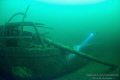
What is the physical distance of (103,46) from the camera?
923 cm

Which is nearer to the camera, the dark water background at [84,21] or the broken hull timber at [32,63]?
the broken hull timber at [32,63]

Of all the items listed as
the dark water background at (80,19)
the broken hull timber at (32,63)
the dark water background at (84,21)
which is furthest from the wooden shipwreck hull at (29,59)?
the dark water background at (80,19)

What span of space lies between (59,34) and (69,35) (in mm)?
1680

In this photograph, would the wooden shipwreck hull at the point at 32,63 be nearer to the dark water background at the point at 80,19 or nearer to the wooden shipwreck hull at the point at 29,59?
the wooden shipwreck hull at the point at 29,59

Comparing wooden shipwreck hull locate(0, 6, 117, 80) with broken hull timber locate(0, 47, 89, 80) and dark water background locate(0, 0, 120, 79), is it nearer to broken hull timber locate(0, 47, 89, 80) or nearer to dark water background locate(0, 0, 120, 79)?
broken hull timber locate(0, 47, 89, 80)

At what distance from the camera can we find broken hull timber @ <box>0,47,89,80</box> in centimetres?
425

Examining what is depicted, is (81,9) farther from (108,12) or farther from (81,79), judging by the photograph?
(81,79)

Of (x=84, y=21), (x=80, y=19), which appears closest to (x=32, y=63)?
(x=84, y=21)

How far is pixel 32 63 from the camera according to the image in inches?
169

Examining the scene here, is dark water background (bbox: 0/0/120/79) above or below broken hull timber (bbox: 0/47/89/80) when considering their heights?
above

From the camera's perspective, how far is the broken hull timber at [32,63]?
425cm

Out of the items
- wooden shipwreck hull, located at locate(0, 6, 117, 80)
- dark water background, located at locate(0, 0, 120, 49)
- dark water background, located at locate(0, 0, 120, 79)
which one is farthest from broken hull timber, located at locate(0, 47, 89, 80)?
dark water background, located at locate(0, 0, 120, 49)

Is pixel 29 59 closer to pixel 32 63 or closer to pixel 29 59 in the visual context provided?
pixel 29 59

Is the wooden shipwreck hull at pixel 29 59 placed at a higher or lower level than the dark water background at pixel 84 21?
lower
